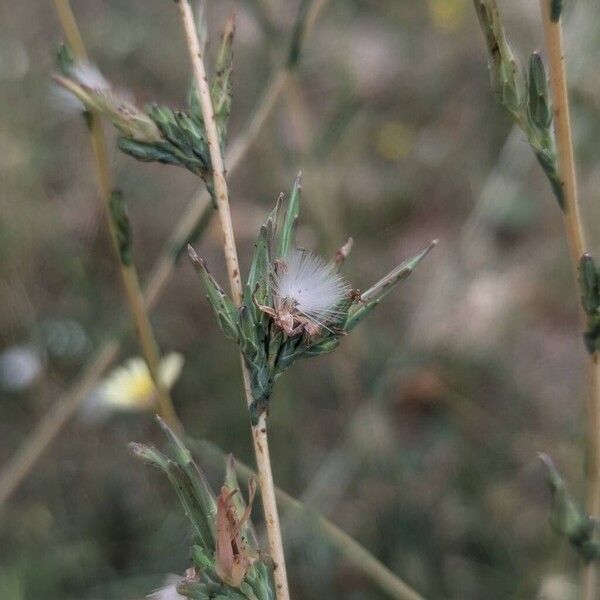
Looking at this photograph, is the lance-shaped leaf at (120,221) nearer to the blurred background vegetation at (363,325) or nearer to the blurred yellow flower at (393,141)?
the blurred background vegetation at (363,325)

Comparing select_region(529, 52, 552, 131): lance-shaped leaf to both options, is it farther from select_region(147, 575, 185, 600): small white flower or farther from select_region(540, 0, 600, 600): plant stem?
select_region(147, 575, 185, 600): small white flower

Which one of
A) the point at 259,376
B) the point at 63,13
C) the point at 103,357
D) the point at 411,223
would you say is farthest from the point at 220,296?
the point at 411,223

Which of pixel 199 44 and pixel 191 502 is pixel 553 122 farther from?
pixel 191 502

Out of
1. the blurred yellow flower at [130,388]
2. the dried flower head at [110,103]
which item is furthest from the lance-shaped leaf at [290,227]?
the blurred yellow flower at [130,388]

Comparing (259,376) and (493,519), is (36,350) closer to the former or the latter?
(493,519)

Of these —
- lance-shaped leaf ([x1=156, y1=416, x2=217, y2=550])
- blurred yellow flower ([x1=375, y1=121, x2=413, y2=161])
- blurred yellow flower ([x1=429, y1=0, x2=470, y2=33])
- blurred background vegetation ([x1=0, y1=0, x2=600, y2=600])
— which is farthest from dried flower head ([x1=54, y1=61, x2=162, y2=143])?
blurred yellow flower ([x1=429, y1=0, x2=470, y2=33])

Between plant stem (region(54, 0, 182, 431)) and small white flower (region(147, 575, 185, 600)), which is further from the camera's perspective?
plant stem (region(54, 0, 182, 431))

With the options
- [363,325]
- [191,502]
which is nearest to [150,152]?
[191,502]
